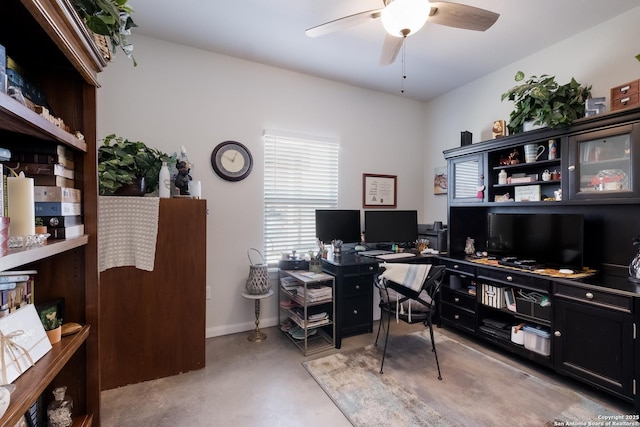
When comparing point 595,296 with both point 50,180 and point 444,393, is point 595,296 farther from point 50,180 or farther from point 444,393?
point 50,180

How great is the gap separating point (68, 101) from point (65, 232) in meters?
0.53

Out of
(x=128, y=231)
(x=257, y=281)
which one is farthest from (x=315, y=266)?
(x=128, y=231)

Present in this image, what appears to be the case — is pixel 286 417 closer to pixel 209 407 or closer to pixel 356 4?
pixel 209 407

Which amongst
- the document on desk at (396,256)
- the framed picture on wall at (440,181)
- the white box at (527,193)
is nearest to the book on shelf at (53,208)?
the document on desk at (396,256)

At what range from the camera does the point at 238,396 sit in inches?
79.2

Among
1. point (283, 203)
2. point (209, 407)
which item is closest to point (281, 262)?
point (283, 203)

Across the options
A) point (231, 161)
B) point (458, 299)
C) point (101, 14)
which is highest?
point (101, 14)

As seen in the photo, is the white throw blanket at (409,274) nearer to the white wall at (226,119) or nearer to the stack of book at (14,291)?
the white wall at (226,119)

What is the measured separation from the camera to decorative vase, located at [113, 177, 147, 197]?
2.13 meters

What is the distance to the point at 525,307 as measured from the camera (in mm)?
2434

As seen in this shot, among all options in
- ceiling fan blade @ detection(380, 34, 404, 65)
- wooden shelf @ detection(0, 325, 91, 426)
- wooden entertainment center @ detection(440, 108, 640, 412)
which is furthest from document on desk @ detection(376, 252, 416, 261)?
wooden shelf @ detection(0, 325, 91, 426)

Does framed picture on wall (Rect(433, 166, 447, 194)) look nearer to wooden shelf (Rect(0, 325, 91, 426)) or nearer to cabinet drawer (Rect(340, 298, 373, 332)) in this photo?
cabinet drawer (Rect(340, 298, 373, 332))

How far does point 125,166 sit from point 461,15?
2506mm

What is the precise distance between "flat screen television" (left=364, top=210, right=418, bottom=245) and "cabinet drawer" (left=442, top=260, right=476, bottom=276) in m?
0.55
